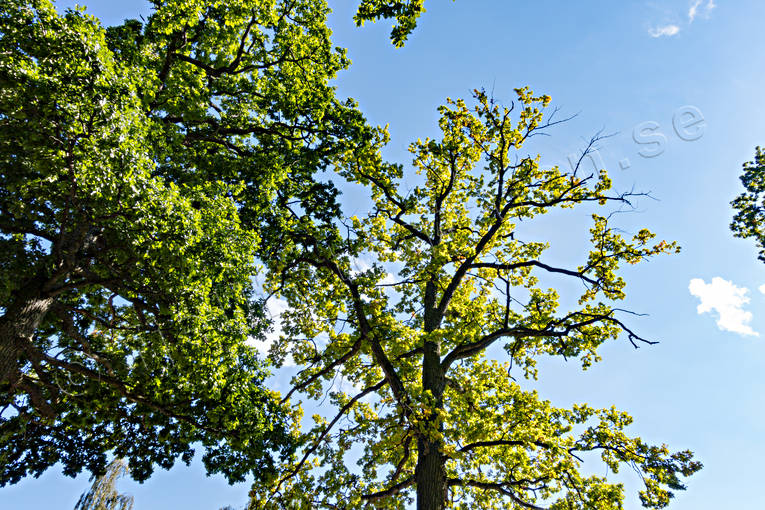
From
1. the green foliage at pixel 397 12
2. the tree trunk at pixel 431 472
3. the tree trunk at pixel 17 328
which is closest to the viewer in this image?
the green foliage at pixel 397 12

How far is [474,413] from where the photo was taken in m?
10.4

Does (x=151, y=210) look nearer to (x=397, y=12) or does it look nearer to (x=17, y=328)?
(x=17, y=328)

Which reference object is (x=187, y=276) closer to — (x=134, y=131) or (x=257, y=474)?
(x=134, y=131)

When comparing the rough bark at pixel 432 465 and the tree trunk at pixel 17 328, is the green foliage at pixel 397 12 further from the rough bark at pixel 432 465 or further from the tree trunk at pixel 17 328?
the tree trunk at pixel 17 328

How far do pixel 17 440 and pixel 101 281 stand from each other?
484cm

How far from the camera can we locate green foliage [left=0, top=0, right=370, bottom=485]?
6113 millimetres

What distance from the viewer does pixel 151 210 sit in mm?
6492

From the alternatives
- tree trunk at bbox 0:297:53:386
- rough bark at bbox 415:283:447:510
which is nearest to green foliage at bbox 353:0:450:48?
rough bark at bbox 415:283:447:510

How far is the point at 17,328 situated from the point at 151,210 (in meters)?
3.39

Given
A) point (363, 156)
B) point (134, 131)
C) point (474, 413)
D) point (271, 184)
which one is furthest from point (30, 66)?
point (474, 413)

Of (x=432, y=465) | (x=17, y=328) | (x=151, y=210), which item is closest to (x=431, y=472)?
(x=432, y=465)

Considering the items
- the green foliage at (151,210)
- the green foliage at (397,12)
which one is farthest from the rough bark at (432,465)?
the green foliage at (397,12)

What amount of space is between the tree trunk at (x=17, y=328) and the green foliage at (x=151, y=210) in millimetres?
29

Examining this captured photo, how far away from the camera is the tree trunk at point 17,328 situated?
6828 millimetres
